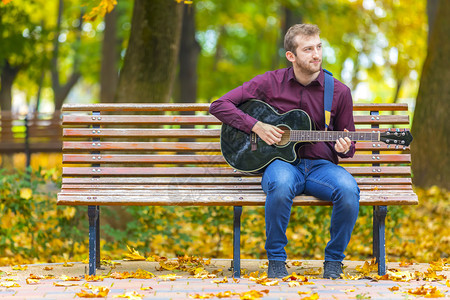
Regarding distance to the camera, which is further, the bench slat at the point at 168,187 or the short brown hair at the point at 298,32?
the bench slat at the point at 168,187

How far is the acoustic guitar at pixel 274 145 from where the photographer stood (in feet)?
15.4

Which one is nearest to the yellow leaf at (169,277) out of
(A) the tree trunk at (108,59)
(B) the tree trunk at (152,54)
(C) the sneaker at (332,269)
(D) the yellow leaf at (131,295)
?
(D) the yellow leaf at (131,295)

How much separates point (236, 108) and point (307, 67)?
56 centimetres

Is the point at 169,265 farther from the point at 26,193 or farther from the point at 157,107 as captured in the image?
the point at 26,193

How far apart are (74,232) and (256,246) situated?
1.88 m

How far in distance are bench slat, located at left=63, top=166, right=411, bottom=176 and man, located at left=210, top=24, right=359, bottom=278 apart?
15.6 inches

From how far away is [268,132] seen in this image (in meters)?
4.71

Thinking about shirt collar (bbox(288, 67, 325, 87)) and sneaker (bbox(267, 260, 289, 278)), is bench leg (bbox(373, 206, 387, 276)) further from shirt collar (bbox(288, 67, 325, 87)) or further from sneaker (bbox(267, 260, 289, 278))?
shirt collar (bbox(288, 67, 325, 87))

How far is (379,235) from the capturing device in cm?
492

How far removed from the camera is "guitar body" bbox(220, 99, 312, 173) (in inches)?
188

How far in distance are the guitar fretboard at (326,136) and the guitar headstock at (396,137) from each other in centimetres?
6

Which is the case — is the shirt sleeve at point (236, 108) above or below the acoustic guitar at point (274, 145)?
above

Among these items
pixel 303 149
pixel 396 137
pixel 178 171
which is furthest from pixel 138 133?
pixel 396 137

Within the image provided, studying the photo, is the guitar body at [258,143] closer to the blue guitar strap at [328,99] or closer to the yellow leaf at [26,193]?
the blue guitar strap at [328,99]
